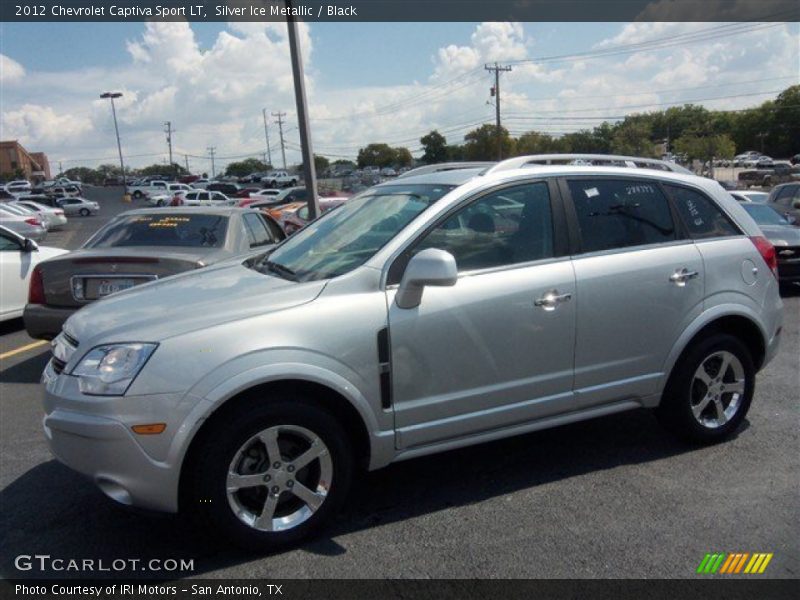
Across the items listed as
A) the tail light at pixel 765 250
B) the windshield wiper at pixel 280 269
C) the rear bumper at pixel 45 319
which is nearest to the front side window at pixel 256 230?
the rear bumper at pixel 45 319

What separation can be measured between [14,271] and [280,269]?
6329mm

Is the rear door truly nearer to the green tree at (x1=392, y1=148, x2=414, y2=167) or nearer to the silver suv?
the silver suv

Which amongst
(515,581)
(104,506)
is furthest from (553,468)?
(104,506)

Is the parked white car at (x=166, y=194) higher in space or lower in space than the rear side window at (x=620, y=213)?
lower

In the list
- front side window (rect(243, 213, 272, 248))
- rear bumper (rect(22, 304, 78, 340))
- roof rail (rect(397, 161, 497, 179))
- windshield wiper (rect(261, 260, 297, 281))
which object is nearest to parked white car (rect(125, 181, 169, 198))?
front side window (rect(243, 213, 272, 248))

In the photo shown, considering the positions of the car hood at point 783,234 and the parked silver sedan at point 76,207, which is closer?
the car hood at point 783,234

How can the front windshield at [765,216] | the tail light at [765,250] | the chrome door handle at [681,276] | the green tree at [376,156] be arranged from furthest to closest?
the green tree at [376,156]
the front windshield at [765,216]
the tail light at [765,250]
the chrome door handle at [681,276]

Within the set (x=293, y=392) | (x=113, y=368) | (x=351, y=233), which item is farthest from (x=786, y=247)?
(x=113, y=368)

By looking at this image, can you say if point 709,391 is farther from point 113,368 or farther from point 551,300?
point 113,368

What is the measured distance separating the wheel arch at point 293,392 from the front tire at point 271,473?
0.02 meters

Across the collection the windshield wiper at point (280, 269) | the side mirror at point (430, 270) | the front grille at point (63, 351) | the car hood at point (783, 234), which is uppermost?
the side mirror at point (430, 270)

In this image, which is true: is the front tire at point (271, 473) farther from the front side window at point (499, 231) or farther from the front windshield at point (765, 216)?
the front windshield at point (765, 216)

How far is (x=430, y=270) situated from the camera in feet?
10.8

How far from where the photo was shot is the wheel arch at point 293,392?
3.11 metres
